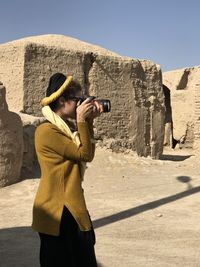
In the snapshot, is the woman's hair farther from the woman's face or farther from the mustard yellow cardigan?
the mustard yellow cardigan

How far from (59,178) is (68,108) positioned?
0.41 meters

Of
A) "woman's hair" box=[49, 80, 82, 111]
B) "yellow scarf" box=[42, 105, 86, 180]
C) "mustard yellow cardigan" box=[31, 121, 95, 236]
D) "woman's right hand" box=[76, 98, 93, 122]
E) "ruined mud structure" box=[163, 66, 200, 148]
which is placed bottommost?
"ruined mud structure" box=[163, 66, 200, 148]

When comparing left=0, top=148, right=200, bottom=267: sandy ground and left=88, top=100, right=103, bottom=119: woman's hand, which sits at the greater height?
left=88, top=100, right=103, bottom=119: woman's hand

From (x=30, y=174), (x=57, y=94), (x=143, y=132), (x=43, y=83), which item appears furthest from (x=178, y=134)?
(x=57, y=94)

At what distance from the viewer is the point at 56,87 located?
8.63 feet

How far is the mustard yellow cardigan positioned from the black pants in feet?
0.14

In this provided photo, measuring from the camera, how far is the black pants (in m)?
2.46

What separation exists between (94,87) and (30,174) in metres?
3.85

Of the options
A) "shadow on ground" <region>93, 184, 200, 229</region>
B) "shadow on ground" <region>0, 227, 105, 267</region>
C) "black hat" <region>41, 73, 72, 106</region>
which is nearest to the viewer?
"black hat" <region>41, 73, 72, 106</region>

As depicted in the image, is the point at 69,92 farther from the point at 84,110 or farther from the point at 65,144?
the point at 65,144

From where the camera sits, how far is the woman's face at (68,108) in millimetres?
2609

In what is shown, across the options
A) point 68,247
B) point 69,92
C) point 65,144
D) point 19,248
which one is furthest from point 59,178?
point 19,248

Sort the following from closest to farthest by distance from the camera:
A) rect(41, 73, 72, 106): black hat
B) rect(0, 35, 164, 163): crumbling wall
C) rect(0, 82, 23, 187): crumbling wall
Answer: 1. rect(41, 73, 72, 106): black hat
2. rect(0, 82, 23, 187): crumbling wall
3. rect(0, 35, 164, 163): crumbling wall

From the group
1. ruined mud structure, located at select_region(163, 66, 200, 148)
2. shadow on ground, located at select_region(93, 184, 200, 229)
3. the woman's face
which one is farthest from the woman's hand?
ruined mud structure, located at select_region(163, 66, 200, 148)
